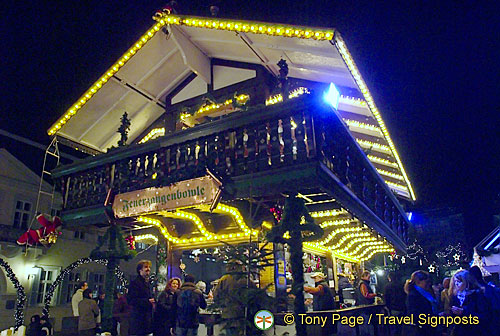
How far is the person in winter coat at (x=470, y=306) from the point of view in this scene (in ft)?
18.4

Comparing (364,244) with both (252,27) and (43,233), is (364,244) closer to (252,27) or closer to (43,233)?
(252,27)

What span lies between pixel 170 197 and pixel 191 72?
589 cm

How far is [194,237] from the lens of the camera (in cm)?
1126

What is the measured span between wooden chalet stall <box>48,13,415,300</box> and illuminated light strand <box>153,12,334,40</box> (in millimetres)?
22

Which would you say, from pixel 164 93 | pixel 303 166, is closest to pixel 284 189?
pixel 303 166

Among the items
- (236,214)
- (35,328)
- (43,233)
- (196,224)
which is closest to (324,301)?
(236,214)

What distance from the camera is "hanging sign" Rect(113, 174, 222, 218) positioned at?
645cm

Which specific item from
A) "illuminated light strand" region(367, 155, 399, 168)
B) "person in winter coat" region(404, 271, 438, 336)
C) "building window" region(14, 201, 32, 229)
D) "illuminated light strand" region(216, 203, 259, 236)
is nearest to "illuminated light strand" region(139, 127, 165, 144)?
"illuminated light strand" region(216, 203, 259, 236)

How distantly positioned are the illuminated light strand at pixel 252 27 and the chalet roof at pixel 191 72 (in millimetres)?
19

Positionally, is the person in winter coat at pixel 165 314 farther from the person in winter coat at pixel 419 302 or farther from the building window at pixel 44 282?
the building window at pixel 44 282

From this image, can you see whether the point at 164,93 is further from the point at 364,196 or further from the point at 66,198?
the point at 364,196

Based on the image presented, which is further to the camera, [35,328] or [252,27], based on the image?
[35,328]

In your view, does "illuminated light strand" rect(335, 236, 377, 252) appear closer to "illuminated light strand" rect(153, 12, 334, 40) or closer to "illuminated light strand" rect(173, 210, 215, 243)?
"illuminated light strand" rect(173, 210, 215, 243)

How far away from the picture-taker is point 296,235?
223 inches
